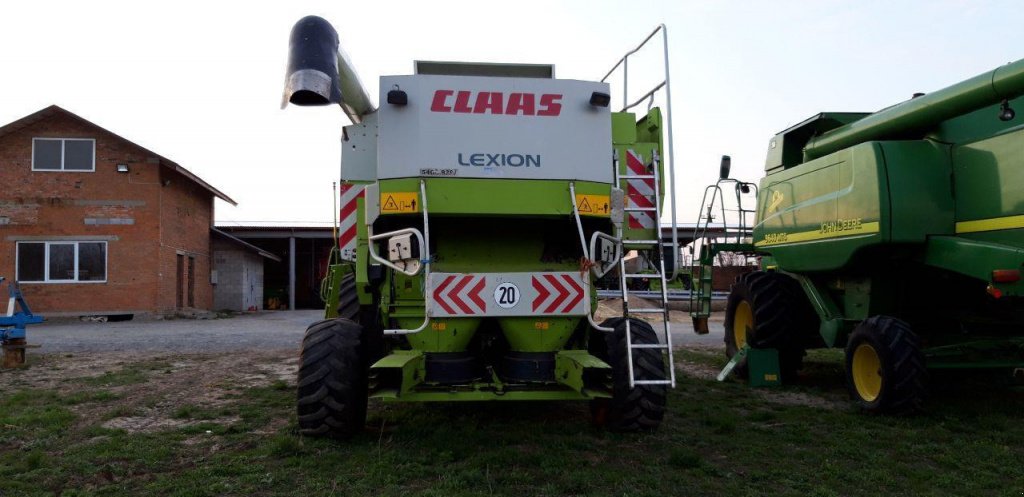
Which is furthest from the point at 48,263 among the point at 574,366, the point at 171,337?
the point at 574,366

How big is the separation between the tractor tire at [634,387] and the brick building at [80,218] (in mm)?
20602

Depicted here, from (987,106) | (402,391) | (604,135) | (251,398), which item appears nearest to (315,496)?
(402,391)

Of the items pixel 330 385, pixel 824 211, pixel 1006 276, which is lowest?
pixel 330 385

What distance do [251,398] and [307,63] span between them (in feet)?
13.2

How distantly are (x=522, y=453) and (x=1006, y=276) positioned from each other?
4.08 m

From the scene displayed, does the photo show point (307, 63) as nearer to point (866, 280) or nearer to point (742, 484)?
point (742, 484)

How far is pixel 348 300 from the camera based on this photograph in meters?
7.28

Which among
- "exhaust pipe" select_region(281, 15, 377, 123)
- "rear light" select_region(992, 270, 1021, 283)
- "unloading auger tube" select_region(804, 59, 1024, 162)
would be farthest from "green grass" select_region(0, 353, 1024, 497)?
"unloading auger tube" select_region(804, 59, 1024, 162)

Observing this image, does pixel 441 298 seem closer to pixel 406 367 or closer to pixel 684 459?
pixel 406 367

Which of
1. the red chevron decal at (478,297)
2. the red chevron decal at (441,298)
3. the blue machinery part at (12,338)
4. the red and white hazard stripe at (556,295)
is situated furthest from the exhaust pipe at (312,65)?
the blue machinery part at (12,338)

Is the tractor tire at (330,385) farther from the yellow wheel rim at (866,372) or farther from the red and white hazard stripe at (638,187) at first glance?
the yellow wheel rim at (866,372)

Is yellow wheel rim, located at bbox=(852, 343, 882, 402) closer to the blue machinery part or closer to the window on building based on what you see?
the blue machinery part

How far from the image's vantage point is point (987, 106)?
6.21 metres

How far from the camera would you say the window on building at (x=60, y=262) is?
22031 millimetres
